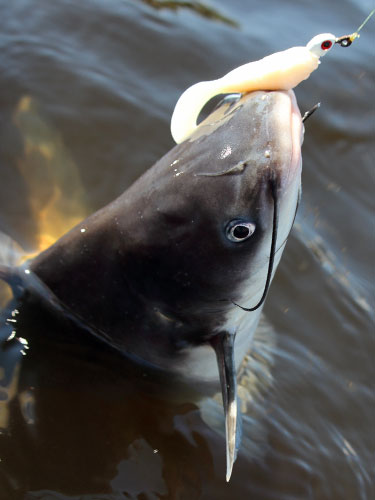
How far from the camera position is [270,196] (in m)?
2.25

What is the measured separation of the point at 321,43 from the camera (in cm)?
222

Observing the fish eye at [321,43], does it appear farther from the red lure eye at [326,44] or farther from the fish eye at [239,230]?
the fish eye at [239,230]

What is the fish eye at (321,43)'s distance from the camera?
2.21 metres

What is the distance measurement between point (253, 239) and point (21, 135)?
225 centimetres

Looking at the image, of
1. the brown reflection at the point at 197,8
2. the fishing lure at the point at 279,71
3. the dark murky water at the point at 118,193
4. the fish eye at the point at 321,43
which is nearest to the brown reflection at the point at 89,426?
the dark murky water at the point at 118,193

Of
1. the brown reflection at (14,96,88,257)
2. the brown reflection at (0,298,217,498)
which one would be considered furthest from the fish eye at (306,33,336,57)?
the brown reflection at (14,96,88,257)

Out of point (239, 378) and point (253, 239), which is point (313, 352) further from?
point (253, 239)

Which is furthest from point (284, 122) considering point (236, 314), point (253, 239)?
point (236, 314)

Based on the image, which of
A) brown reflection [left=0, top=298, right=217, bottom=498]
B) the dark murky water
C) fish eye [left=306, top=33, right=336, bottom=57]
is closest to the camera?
fish eye [left=306, top=33, right=336, bottom=57]

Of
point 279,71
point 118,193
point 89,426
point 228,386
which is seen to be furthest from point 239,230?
point 118,193

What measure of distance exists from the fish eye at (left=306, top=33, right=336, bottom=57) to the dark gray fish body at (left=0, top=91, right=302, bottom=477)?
177 mm

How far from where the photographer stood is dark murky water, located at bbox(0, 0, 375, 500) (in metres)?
2.79

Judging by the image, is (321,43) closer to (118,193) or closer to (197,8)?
(118,193)

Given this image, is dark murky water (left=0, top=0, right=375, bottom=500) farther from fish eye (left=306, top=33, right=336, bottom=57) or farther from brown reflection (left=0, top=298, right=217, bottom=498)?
fish eye (left=306, top=33, right=336, bottom=57)
